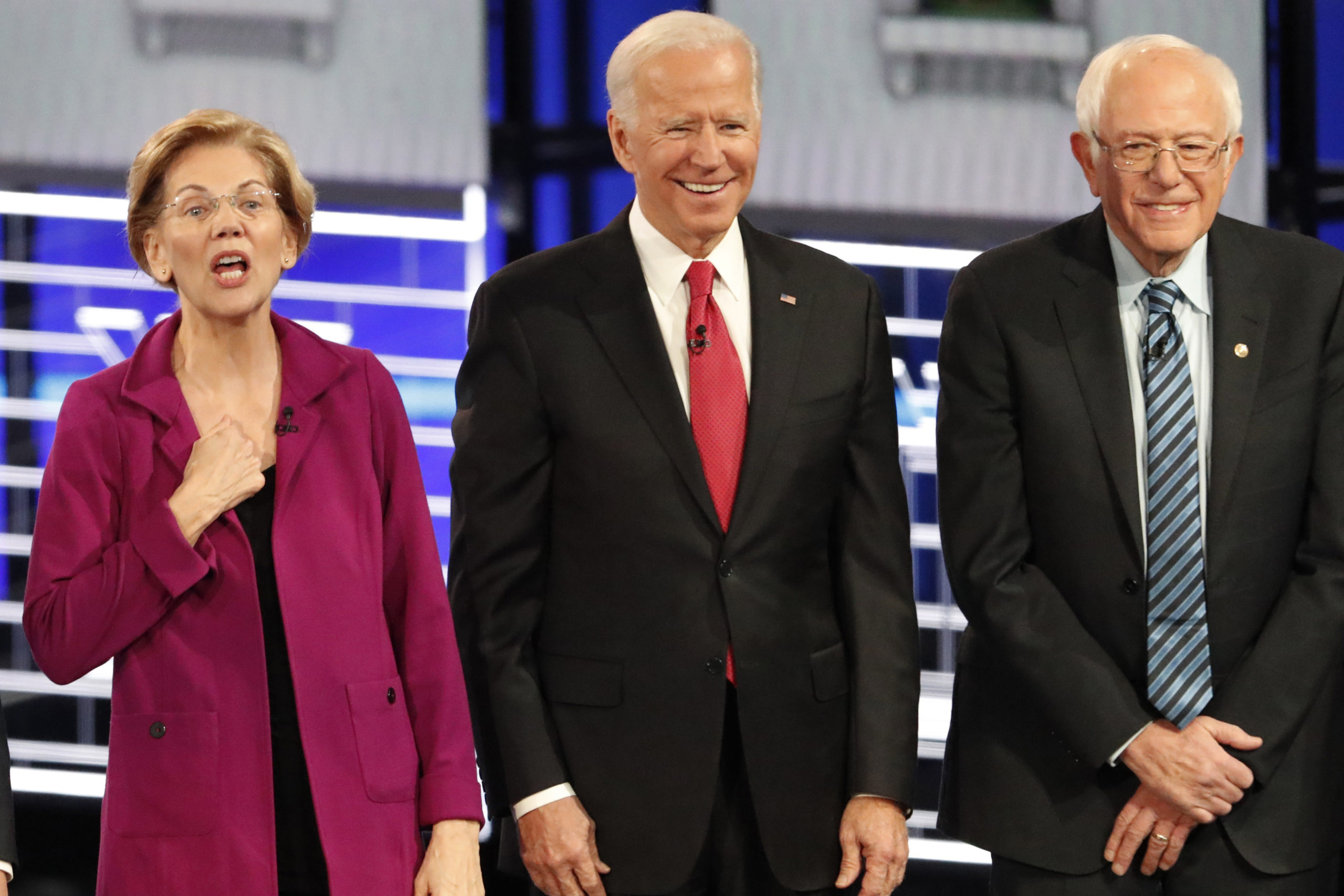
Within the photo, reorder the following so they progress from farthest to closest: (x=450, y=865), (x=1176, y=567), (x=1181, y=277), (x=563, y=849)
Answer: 1. (x=1181, y=277)
2. (x=1176, y=567)
3. (x=563, y=849)
4. (x=450, y=865)

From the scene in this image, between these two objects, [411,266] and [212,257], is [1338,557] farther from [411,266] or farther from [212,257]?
[411,266]

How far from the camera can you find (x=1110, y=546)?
7.68 ft

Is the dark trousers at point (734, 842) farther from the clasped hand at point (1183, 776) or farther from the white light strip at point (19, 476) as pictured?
the white light strip at point (19, 476)

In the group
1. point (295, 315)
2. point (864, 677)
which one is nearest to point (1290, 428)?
point (864, 677)

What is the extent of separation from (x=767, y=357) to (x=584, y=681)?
560 mm

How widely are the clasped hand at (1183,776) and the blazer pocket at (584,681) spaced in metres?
0.79

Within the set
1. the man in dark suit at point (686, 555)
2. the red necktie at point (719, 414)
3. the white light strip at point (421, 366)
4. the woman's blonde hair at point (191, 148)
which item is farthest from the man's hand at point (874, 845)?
the white light strip at point (421, 366)

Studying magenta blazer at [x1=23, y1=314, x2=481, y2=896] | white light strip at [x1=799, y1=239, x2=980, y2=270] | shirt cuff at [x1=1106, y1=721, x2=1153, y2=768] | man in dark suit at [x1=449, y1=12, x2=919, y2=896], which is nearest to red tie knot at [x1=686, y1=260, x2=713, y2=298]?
man in dark suit at [x1=449, y1=12, x2=919, y2=896]

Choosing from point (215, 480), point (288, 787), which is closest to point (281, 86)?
point (215, 480)

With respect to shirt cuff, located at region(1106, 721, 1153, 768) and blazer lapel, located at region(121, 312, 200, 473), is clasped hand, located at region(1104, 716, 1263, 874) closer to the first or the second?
shirt cuff, located at region(1106, 721, 1153, 768)

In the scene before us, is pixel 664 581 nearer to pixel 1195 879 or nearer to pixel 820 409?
pixel 820 409

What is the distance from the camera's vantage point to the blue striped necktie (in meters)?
2.31

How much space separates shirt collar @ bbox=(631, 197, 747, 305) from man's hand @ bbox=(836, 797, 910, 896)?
80 centimetres

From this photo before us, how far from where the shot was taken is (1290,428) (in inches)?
91.7
